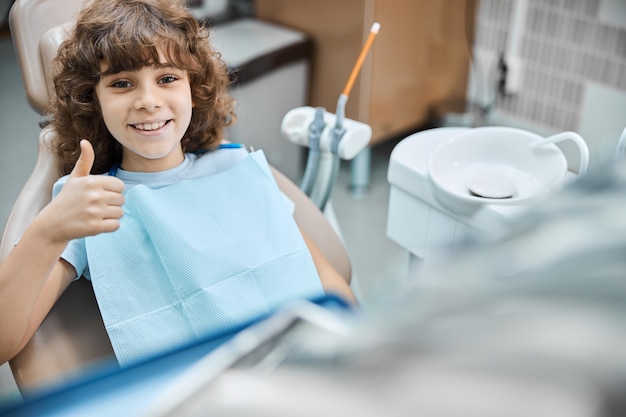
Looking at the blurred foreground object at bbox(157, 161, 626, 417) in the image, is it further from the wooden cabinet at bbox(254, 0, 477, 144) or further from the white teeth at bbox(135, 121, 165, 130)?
the wooden cabinet at bbox(254, 0, 477, 144)

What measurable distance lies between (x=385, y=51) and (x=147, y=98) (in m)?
1.08

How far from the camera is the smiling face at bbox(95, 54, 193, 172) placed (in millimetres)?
906

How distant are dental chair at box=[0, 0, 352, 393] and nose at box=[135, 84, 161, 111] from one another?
0.19 metres

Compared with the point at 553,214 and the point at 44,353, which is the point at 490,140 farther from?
the point at 553,214

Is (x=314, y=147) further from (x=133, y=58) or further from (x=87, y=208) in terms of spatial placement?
(x=87, y=208)

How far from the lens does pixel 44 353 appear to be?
2.85 ft

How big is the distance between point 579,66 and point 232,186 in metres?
1.38

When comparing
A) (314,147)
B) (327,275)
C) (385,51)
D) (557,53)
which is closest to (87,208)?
(327,275)

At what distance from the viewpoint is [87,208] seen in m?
0.71

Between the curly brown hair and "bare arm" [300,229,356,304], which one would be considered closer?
the curly brown hair

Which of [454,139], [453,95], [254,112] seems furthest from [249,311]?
[453,95]

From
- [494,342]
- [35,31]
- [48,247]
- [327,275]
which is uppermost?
[494,342]

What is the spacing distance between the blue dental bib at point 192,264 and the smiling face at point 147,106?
0.07 metres

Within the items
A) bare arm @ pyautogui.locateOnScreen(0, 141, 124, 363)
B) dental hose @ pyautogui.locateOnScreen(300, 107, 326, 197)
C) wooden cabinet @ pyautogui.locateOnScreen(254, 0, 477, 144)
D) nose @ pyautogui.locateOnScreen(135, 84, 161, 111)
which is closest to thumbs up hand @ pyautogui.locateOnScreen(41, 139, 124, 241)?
bare arm @ pyautogui.locateOnScreen(0, 141, 124, 363)
